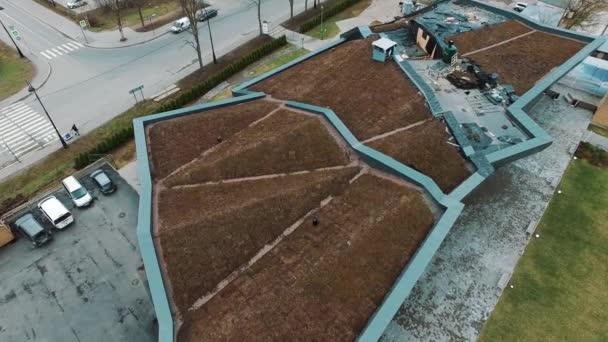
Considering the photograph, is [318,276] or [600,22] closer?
[318,276]

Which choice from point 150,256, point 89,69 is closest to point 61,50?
point 89,69

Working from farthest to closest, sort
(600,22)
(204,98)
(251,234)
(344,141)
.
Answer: (600,22) < (204,98) < (344,141) < (251,234)

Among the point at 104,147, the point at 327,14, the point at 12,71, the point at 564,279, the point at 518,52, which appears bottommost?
the point at 564,279

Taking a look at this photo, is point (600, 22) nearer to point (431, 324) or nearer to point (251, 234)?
point (431, 324)

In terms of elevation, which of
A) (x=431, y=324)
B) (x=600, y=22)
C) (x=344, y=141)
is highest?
(x=344, y=141)

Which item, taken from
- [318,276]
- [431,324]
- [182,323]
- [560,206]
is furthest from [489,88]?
[182,323]

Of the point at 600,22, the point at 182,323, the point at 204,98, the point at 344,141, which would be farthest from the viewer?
the point at 600,22

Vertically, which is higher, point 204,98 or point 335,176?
point 335,176

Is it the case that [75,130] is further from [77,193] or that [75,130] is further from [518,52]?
[518,52]
